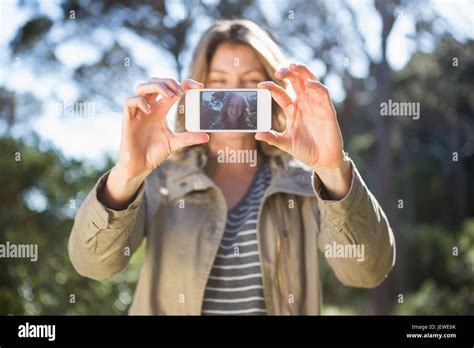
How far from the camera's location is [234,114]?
6.64 feet

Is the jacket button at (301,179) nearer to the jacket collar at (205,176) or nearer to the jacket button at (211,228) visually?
the jacket collar at (205,176)

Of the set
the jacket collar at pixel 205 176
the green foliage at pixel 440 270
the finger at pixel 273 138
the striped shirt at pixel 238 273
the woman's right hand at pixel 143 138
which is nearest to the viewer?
the finger at pixel 273 138

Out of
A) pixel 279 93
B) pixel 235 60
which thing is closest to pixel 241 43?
pixel 235 60

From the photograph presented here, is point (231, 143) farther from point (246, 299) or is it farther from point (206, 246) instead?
point (246, 299)

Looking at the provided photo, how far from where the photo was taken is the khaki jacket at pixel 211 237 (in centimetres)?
196

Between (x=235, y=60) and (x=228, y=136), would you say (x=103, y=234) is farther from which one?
(x=235, y=60)

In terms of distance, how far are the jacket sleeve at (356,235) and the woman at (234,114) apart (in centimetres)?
25

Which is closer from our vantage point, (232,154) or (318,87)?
(318,87)

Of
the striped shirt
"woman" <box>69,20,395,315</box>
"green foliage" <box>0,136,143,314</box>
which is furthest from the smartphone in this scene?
"green foliage" <box>0,136,143,314</box>

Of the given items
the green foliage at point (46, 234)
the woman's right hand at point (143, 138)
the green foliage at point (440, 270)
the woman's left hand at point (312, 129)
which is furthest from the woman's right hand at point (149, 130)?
the green foliage at point (440, 270)

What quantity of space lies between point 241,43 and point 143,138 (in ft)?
1.48

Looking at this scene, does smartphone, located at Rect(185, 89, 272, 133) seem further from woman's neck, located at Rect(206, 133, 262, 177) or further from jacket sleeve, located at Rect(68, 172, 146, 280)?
jacket sleeve, located at Rect(68, 172, 146, 280)

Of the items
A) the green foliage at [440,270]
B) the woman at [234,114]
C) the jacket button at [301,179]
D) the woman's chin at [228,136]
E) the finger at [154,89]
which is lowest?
the green foliage at [440,270]
